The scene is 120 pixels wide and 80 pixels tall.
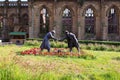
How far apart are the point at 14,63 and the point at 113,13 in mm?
47239

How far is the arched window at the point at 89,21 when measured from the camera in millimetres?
51469

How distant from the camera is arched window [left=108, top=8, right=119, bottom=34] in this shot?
166 ft

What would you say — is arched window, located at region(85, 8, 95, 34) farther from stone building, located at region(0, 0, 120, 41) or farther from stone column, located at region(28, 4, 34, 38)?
stone column, located at region(28, 4, 34, 38)

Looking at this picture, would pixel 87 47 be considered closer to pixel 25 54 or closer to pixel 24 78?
pixel 25 54

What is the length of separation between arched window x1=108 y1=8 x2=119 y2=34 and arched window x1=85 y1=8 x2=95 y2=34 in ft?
11.0

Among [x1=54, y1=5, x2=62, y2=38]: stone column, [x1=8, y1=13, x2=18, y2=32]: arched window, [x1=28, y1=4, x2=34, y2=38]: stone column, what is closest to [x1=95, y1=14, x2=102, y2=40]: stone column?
[x1=54, y1=5, x2=62, y2=38]: stone column

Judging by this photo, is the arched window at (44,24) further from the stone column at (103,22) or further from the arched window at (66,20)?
the stone column at (103,22)

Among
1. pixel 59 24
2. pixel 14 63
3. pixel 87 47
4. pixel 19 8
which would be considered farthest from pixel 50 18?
pixel 14 63

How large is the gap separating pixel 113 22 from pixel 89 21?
4876 mm

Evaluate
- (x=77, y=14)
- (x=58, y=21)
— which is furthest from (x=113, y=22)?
(x=58, y=21)

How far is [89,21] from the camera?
53656mm

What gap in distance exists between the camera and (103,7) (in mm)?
48875

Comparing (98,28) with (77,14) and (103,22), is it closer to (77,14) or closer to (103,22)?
(103,22)

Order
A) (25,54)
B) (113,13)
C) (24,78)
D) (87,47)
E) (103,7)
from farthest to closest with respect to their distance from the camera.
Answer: (113,13), (103,7), (87,47), (25,54), (24,78)
